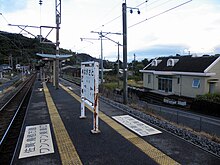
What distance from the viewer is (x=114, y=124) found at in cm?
706

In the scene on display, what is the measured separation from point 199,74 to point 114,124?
14.2 m

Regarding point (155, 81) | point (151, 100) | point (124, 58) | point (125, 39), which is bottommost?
point (151, 100)

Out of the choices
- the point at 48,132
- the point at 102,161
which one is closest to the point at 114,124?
the point at 48,132

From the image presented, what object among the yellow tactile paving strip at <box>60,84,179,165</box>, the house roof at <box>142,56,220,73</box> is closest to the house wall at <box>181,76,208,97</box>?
the house roof at <box>142,56,220,73</box>

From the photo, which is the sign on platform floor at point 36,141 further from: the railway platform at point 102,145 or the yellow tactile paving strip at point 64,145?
the yellow tactile paving strip at point 64,145

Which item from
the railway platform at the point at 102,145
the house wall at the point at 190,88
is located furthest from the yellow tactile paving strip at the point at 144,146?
the house wall at the point at 190,88

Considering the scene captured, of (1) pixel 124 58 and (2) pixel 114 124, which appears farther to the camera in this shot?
(1) pixel 124 58

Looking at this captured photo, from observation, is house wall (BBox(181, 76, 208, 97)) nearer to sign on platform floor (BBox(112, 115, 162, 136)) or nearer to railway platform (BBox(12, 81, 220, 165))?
sign on platform floor (BBox(112, 115, 162, 136))

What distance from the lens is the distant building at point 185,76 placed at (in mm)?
18859

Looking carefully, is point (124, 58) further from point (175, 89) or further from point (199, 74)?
point (175, 89)

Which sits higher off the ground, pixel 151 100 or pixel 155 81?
pixel 155 81

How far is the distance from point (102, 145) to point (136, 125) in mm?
2009

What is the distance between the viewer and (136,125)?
6.92 m

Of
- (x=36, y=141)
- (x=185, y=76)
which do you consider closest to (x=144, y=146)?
(x=36, y=141)
